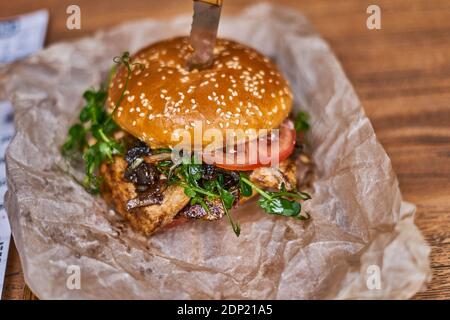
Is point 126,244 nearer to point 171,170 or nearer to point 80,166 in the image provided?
point 171,170

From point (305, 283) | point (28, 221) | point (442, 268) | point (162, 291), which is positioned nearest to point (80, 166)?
point (28, 221)
